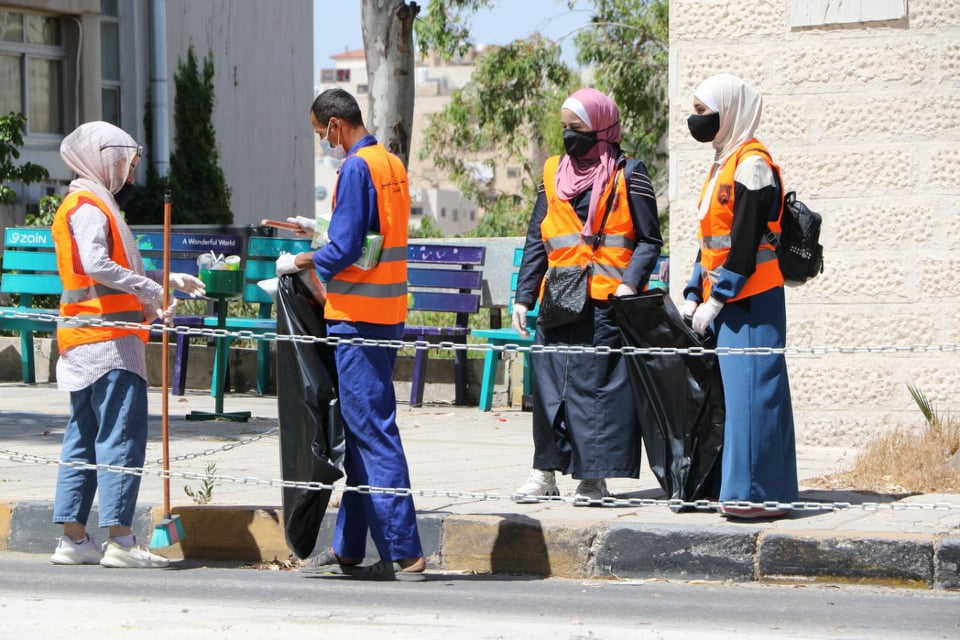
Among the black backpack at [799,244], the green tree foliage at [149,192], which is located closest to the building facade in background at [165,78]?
the green tree foliage at [149,192]

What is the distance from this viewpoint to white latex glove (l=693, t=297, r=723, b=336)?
7.20 m

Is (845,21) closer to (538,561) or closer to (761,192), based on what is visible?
(761,192)

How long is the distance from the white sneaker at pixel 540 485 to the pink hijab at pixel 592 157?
3.78 ft

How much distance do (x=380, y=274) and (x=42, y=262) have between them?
8.35 meters

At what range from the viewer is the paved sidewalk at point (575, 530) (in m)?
6.55

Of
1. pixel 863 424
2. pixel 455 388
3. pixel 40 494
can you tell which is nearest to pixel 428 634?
pixel 40 494

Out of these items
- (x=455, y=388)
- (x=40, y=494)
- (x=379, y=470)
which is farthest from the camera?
(x=455, y=388)

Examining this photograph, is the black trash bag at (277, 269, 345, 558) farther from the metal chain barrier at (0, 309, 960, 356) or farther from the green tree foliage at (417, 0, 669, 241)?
the green tree foliage at (417, 0, 669, 241)

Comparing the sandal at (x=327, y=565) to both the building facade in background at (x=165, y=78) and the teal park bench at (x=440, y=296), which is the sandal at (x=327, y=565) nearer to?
the teal park bench at (x=440, y=296)

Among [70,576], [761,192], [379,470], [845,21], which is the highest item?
[845,21]

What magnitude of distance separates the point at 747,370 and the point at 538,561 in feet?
4.09

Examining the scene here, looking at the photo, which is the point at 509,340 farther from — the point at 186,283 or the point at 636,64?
the point at 636,64

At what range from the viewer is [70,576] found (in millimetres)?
6824

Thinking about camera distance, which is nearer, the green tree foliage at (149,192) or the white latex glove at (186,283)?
the white latex glove at (186,283)
